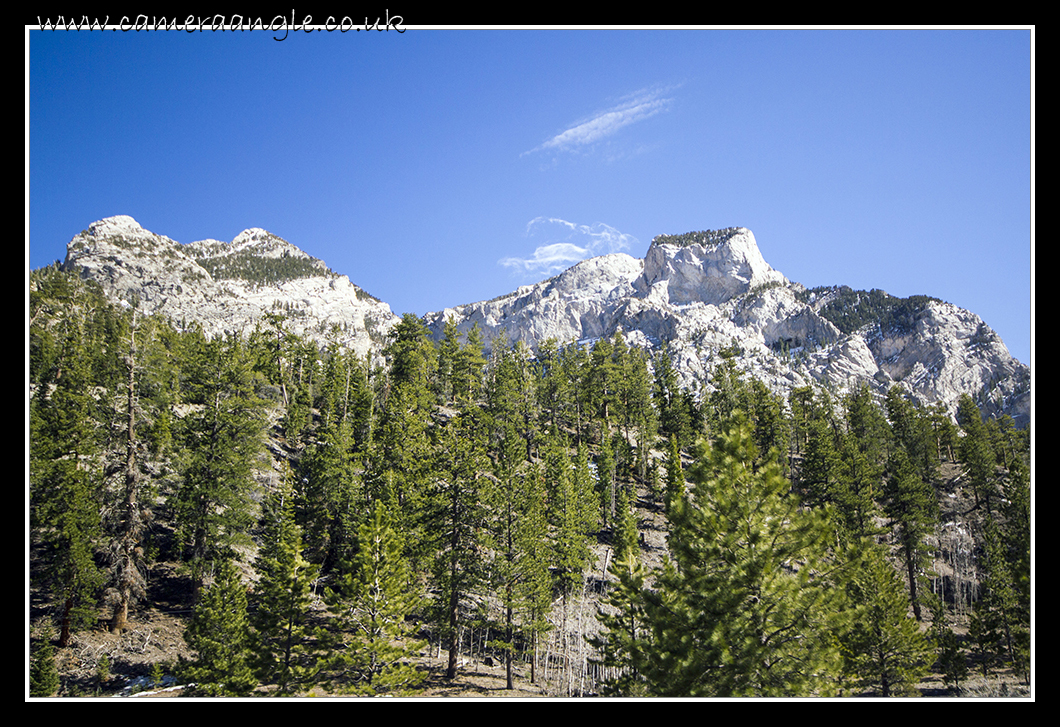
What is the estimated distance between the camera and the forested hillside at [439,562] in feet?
36.7

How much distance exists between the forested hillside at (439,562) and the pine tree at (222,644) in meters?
0.08

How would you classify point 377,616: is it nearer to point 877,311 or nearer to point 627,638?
point 627,638

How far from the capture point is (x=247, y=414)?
25.1 metres

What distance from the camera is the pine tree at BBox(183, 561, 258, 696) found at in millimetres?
→ 15758

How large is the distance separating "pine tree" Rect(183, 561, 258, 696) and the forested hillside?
→ 8 cm

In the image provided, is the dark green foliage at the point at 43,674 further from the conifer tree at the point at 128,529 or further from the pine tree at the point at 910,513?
the pine tree at the point at 910,513

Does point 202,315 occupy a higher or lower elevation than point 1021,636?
higher

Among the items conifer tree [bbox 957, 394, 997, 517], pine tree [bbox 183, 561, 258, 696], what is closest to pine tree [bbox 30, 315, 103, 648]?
pine tree [bbox 183, 561, 258, 696]

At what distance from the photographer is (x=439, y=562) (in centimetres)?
2247

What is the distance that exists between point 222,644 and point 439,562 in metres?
8.41

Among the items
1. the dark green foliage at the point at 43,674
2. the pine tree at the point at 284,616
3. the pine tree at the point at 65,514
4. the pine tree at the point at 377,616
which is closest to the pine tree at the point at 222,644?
the pine tree at the point at 284,616

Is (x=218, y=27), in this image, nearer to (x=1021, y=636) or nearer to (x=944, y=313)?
(x=1021, y=636)
